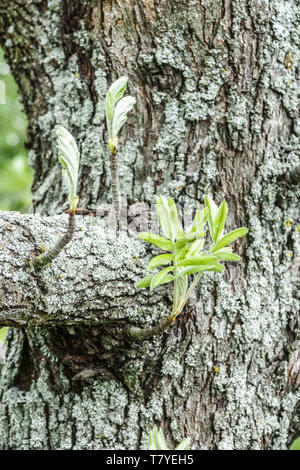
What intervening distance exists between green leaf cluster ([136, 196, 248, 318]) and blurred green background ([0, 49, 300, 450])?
125cm

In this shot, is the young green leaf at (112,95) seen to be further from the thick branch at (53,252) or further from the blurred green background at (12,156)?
the blurred green background at (12,156)

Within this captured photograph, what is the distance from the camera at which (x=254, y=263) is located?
3.66 ft

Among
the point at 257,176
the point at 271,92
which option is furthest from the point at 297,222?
the point at 271,92

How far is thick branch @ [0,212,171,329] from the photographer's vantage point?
826 millimetres

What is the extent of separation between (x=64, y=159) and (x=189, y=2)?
0.59 meters

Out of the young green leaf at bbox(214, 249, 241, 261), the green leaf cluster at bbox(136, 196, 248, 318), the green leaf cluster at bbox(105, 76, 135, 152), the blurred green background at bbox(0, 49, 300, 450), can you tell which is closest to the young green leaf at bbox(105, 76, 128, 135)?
the green leaf cluster at bbox(105, 76, 135, 152)

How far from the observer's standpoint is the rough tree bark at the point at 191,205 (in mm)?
1068

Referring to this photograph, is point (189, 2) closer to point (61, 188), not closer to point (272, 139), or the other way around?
point (272, 139)

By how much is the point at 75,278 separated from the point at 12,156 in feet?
7.53

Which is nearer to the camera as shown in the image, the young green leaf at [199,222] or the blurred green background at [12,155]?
the young green leaf at [199,222]

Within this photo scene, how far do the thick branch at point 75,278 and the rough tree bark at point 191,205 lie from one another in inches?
1.7

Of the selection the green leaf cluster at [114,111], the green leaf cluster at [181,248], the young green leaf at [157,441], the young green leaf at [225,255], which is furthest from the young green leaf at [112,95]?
the young green leaf at [157,441]

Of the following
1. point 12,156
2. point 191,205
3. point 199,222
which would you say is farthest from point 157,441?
point 12,156

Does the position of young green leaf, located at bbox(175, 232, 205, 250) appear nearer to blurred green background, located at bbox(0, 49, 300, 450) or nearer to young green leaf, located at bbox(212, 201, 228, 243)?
young green leaf, located at bbox(212, 201, 228, 243)
